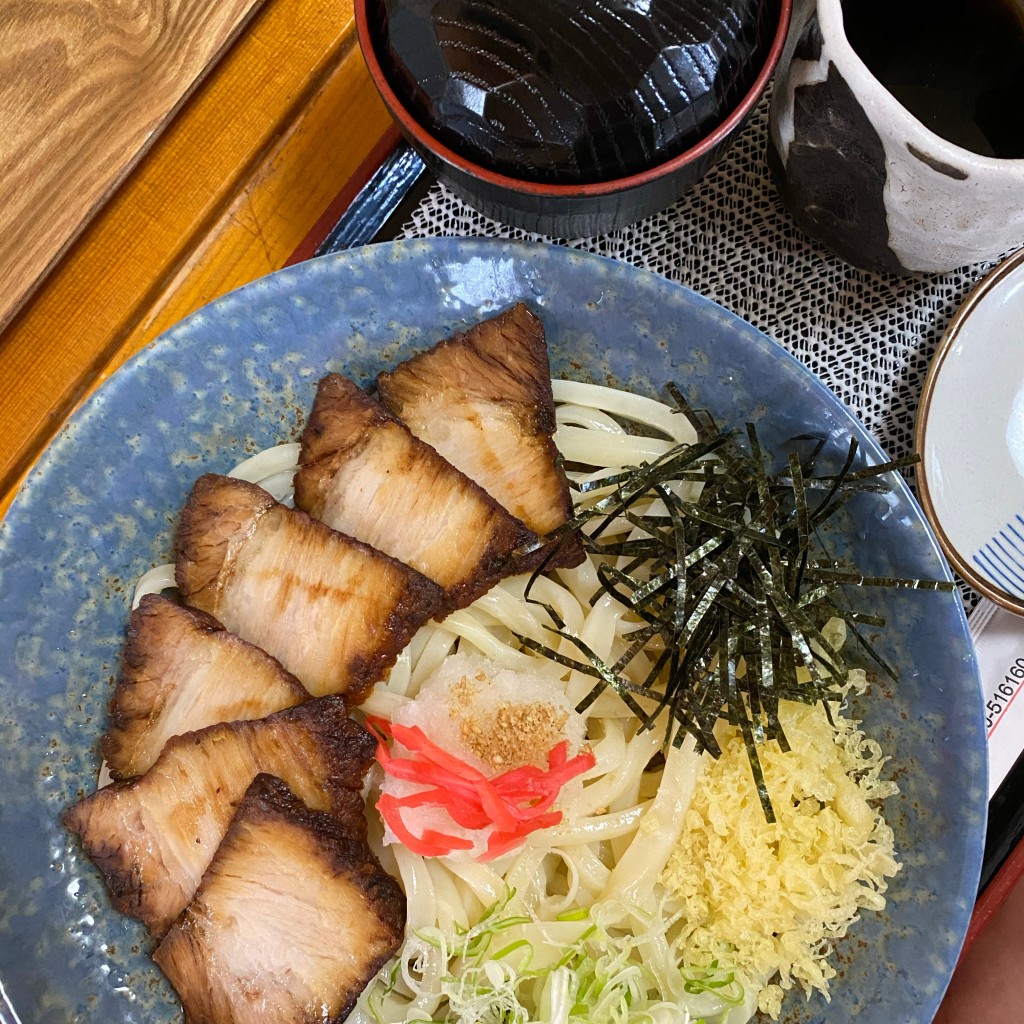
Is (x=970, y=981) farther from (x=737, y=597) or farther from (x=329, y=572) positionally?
(x=329, y=572)

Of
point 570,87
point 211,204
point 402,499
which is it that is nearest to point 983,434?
point 570,87

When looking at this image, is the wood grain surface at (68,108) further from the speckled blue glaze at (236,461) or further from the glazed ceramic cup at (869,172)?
the glazed ceramic cup at (869,172)

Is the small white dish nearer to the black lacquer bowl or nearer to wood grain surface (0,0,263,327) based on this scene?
the black lacquer bowl

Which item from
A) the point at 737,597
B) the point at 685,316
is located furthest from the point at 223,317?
the point at 737,597

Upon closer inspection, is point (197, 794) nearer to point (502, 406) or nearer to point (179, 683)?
point (179, 683)

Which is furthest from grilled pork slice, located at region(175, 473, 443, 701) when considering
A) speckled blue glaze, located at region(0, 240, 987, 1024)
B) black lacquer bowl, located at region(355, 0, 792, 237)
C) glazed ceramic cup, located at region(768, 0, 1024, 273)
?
glazed ceramic cup, located at region(768, 0, 1024, 273)
